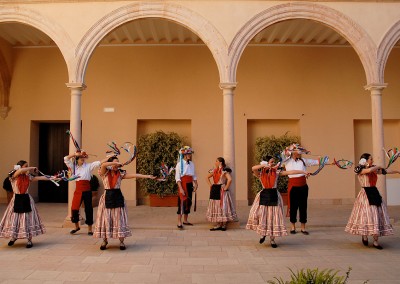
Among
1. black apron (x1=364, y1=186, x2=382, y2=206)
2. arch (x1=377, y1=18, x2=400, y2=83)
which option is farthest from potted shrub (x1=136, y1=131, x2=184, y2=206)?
black apron (x1=364, y1=186, x2=382, y2=206)

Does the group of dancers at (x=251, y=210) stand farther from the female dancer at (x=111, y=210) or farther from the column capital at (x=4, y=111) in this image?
the column capital at (x=4, y=111)

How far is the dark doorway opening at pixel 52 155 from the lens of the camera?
38.8ft

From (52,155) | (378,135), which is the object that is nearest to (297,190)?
(378,135)

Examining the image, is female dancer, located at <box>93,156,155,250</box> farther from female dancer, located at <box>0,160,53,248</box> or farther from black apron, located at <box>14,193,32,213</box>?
black apron, located at <box>14,193,32,213</box>

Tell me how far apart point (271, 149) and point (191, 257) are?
593cm

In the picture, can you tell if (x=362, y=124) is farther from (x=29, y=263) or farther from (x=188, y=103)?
(x=29, y=263)

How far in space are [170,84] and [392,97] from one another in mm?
6668

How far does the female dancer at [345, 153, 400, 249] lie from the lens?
597cm

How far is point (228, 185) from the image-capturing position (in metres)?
7.41

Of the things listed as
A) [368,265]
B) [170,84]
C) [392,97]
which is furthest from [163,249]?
[392,97]

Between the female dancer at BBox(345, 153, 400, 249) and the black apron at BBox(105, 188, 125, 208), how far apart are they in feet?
12.4

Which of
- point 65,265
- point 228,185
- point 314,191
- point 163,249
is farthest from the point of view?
point 314,191

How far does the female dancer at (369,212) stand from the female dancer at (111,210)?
11.2 ft

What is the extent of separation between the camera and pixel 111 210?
5891 millimetres
